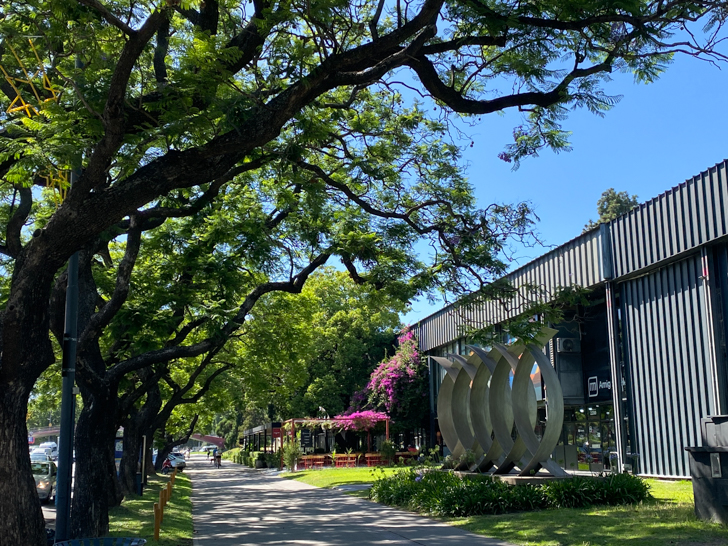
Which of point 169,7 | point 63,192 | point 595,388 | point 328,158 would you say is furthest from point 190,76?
point 595,388

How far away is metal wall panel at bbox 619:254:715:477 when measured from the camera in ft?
64.1

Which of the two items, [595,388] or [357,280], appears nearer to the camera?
[357,280]

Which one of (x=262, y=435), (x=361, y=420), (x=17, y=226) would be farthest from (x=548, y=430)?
(x=262, y=435)

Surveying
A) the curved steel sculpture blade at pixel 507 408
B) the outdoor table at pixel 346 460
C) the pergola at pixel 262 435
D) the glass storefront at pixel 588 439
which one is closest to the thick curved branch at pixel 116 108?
the curved steel sculpture blade at pixel 507 408

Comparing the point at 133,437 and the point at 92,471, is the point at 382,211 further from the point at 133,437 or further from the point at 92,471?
the point at 133,437

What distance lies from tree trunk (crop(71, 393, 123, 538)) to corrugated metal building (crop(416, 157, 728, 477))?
801 cm

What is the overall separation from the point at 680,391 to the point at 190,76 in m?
16.9

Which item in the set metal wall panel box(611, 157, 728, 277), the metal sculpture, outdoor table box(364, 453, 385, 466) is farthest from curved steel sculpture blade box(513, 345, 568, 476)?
outdoor table box(364, 453, 385, 466)

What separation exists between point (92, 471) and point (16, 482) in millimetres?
5468

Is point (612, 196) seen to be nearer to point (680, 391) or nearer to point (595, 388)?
point (595, 388)

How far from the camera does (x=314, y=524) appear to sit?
15.1 metres

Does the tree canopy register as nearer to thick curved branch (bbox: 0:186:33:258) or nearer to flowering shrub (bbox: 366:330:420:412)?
flowering shrub (bbox: 366:330:420:412)

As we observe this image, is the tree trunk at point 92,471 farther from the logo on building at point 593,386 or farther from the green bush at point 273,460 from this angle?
the green bush at point 273,460

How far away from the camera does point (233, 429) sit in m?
113
